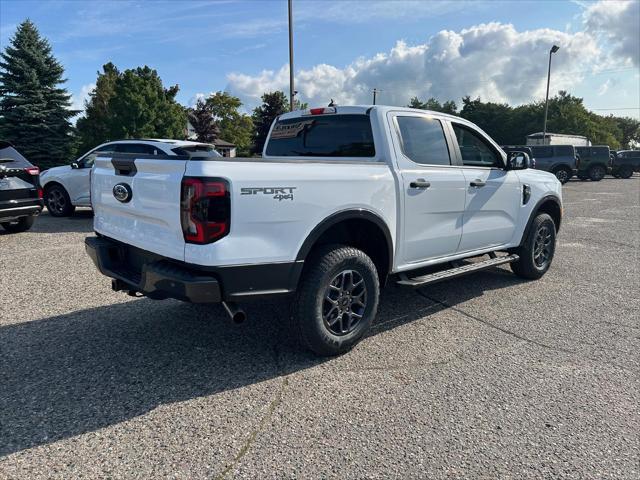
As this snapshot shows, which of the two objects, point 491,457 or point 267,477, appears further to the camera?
point 491,457

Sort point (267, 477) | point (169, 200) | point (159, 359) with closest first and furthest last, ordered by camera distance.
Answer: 1. point (267, 477)
2. point (169, 200)
3. point (159, 359)

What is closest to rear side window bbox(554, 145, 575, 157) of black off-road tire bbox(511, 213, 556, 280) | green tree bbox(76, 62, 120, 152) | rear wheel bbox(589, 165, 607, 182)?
rear wheel bbox(589, 165, 607, 182)

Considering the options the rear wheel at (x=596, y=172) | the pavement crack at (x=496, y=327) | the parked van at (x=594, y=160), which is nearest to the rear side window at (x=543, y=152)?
the parked van at (x=594, y=160)

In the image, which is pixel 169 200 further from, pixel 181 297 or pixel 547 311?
pixel 547 311

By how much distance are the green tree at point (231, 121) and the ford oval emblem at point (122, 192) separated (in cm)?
6056

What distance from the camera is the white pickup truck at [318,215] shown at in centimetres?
291

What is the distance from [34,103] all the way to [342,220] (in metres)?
32.3

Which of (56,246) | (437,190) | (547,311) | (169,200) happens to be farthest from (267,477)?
(56,246)

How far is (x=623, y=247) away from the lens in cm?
803

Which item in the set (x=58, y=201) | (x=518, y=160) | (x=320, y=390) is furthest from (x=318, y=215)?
(x=58, y=201)

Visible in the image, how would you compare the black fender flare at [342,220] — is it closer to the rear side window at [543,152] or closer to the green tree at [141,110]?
the rear side window at [543,152]

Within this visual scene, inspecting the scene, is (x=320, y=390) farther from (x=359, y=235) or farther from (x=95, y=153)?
(x=95, y=153)

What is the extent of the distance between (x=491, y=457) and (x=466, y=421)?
0.33 metres

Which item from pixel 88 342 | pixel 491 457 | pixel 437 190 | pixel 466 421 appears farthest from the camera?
pixel 437 190
